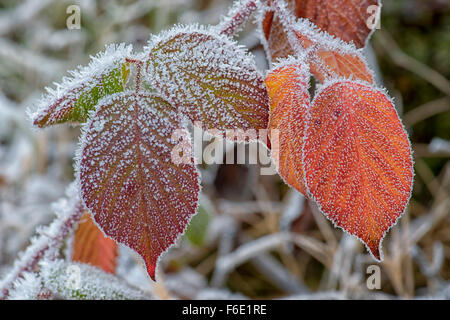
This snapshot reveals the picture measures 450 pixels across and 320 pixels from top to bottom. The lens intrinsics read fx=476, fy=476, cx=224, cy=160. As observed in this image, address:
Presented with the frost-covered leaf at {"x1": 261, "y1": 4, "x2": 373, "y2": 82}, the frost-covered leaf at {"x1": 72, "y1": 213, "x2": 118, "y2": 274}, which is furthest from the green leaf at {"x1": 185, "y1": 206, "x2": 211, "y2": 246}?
the frost-covered leaf at {"x1": 261, "y1": 4, "x2": 373, "y2": 82}

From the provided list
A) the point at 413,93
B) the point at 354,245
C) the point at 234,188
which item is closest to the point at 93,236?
the point at 354,245

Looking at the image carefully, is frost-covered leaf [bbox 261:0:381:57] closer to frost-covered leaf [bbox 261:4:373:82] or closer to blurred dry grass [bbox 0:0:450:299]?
frost-covered leaf [bbox 261:4:373:82]

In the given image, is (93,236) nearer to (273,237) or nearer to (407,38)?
(273,237)

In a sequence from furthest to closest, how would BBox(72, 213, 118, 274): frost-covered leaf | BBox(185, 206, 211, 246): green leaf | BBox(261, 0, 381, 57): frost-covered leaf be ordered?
BBox(185, 206, 211, 246): green leaf
BBox(72, 213, 118, 274): frost-covered leaf
BBox(261, 0, 381, 57): frost-covered leaf

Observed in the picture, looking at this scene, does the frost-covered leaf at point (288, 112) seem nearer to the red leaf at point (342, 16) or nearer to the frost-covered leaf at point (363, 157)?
the frost-covered leaf at point (363, 157)

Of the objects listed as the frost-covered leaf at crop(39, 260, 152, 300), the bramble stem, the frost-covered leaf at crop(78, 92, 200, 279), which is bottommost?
the frost-covered leaf at crop(39, 260, 152, 300)

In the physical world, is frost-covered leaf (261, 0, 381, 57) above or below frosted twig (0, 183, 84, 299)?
above

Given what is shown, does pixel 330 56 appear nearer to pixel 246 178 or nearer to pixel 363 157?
pixel 363 157
